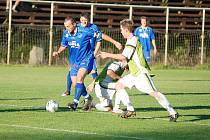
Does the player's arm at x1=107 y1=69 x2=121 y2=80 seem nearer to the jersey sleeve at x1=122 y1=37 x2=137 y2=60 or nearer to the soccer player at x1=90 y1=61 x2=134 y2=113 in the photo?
the soccer player at x1=90 y1=61 x2=134 y2=113

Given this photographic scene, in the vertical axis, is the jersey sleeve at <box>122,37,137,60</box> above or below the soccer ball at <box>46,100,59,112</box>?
above

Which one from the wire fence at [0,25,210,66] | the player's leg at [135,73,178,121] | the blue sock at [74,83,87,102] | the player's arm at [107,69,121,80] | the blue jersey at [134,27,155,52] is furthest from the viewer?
the wire fence at [0,25,210,66]

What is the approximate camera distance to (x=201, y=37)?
38.6 meters

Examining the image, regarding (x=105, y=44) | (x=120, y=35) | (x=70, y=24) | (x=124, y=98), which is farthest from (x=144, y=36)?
(x=120, y=35)

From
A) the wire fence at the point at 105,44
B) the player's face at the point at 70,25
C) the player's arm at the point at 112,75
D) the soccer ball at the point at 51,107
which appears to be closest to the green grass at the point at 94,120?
the soccer ball at the point at 51,107

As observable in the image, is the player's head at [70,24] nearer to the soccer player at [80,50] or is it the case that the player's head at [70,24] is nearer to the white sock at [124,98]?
the soccer player at [80,50]

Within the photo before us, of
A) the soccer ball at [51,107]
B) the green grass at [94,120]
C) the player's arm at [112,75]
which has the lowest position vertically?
the green grass at [94,120]

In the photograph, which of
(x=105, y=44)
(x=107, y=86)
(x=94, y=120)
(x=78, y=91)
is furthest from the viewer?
(x=105, y=44)

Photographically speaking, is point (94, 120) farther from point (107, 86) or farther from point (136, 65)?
point (107, 86)

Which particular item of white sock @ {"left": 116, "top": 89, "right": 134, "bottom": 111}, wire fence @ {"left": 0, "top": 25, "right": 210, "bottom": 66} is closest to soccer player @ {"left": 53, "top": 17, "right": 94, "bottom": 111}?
white sock @ {"left": 116, "top": 89, "right": 134, "bottom": 111}

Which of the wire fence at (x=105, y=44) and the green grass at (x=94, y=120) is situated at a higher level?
the wire fence at (x=105, y=44)

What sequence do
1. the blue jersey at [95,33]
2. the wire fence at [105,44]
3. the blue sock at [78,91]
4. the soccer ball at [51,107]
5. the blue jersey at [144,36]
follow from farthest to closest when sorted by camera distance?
the wire fence at [105,44]
the blue jersey at [144,36]
the blue jersey at [95,33]
the blue sock at [78,91]
the soccer ball at [51,107]

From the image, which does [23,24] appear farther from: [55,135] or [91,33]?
[55,135]

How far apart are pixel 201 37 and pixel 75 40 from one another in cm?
2371
